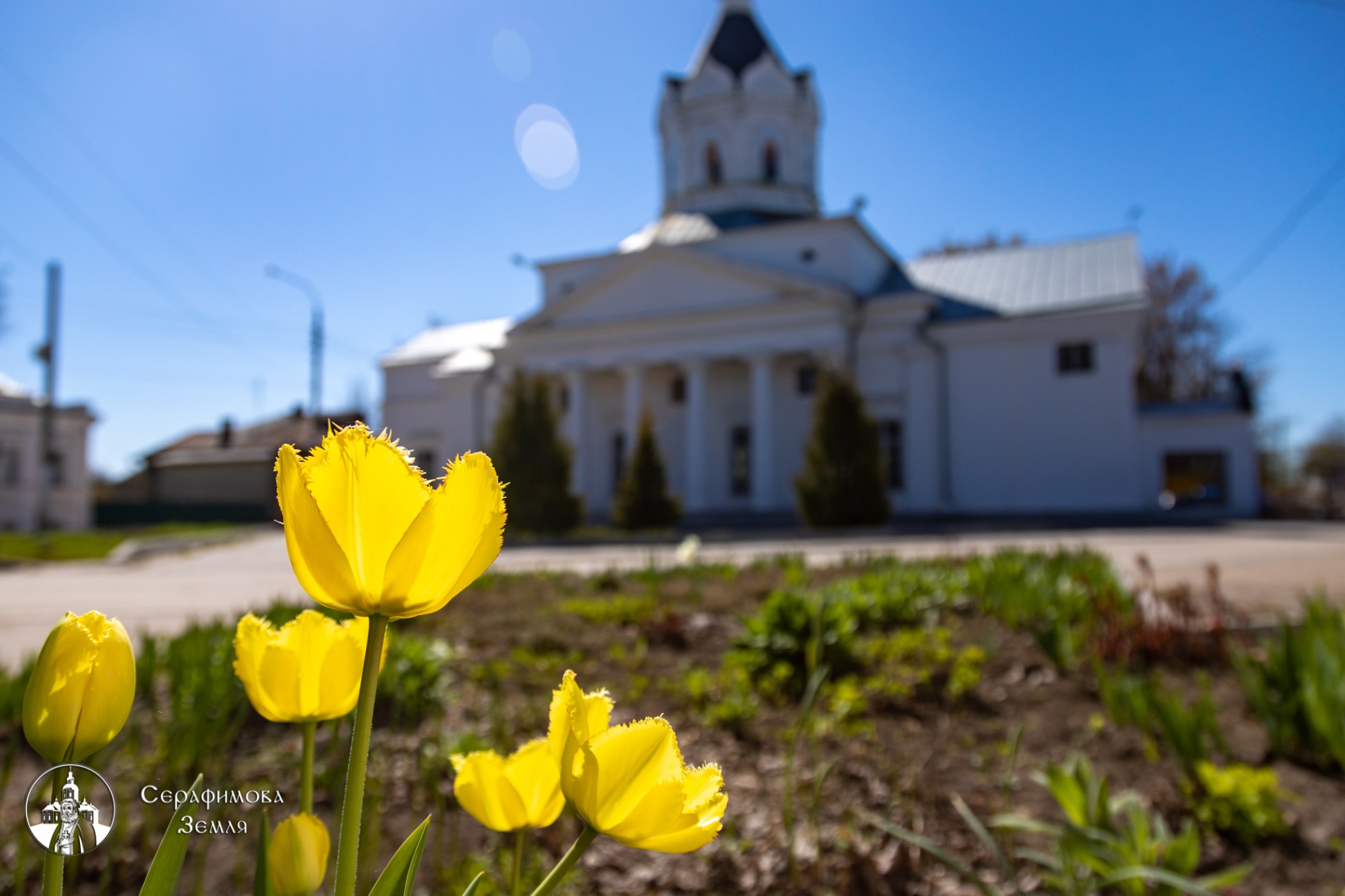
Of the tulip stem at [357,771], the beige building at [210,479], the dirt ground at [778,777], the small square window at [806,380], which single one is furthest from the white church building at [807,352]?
the tulip stem at [357,771]

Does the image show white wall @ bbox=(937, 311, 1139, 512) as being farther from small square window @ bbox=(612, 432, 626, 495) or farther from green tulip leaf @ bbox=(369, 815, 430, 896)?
green tulip leaf @ bbox=(369, 815, 430, 896)

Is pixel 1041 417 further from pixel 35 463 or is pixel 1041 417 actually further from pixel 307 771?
pixel 35 463

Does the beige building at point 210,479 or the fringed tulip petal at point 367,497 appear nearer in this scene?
the fringed tulip petal at point 367,497

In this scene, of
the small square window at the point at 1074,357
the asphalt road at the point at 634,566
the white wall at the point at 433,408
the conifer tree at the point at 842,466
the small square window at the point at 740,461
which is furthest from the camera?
the white wall at the point at 433,408

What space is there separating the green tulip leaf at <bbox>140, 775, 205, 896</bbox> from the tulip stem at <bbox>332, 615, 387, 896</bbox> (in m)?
0.08

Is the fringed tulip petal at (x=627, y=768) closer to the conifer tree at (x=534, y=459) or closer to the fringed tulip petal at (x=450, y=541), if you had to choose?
the fringed tulip petal at (x=450, y=541)

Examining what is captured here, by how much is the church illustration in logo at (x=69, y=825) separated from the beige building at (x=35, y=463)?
39783 mm

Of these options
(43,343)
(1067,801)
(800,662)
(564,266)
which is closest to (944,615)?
(800,662)

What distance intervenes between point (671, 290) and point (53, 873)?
26.2 meters

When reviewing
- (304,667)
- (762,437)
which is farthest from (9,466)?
(304,667)

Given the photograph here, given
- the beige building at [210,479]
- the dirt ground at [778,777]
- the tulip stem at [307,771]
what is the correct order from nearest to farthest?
1. the tulip stem at [307,771]
2. the dirt ground at [778,777]
3. the beige building at [210,479]

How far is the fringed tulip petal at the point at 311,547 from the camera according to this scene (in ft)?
1.32

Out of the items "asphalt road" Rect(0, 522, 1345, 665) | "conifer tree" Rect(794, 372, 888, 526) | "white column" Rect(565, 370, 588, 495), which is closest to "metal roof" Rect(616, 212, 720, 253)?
"white column" Rect(565, 370, 588, 495)

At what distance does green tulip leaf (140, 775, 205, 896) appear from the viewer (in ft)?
1.38
